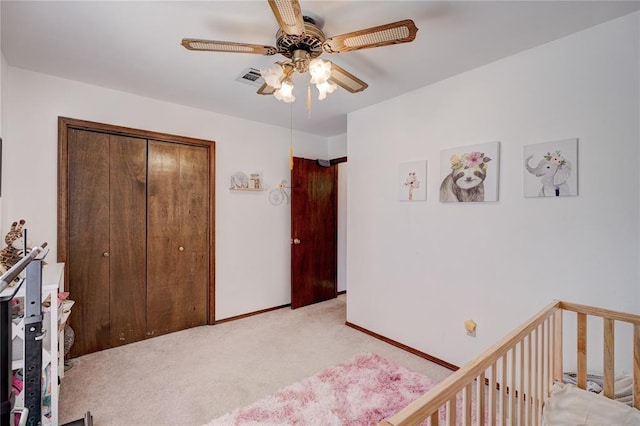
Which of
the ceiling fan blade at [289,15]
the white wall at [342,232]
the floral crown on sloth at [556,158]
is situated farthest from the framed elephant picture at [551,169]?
the white wall at [342,232]

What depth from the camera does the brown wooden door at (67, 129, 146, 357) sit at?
256 centimetres

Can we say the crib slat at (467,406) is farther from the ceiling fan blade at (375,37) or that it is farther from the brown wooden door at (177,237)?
the brown wooden door at (177,237)

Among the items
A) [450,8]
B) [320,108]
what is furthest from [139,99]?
[450,8]

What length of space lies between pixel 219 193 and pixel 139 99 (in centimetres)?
115

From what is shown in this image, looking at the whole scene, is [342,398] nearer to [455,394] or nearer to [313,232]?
[455,394]

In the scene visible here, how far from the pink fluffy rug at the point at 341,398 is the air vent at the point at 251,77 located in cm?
231

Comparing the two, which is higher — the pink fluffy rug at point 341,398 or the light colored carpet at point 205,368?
the pink fluffy rug at point 341,398

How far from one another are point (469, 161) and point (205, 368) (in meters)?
2.62

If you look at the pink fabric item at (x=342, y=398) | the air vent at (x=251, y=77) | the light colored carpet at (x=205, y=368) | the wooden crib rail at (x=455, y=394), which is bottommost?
the light colored carpet at (x=205, y=368)

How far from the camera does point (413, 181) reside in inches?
Result: 105

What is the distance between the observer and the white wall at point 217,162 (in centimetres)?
231

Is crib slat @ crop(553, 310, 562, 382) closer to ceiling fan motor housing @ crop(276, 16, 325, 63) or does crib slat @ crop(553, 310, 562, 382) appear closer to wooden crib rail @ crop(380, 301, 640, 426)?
wooden crib rail @ crop(380, 301, 640, 426)

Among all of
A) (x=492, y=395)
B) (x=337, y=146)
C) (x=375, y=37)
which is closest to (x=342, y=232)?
(x=337, y=146)

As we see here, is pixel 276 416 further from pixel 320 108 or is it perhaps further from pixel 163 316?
pixel 320 108
